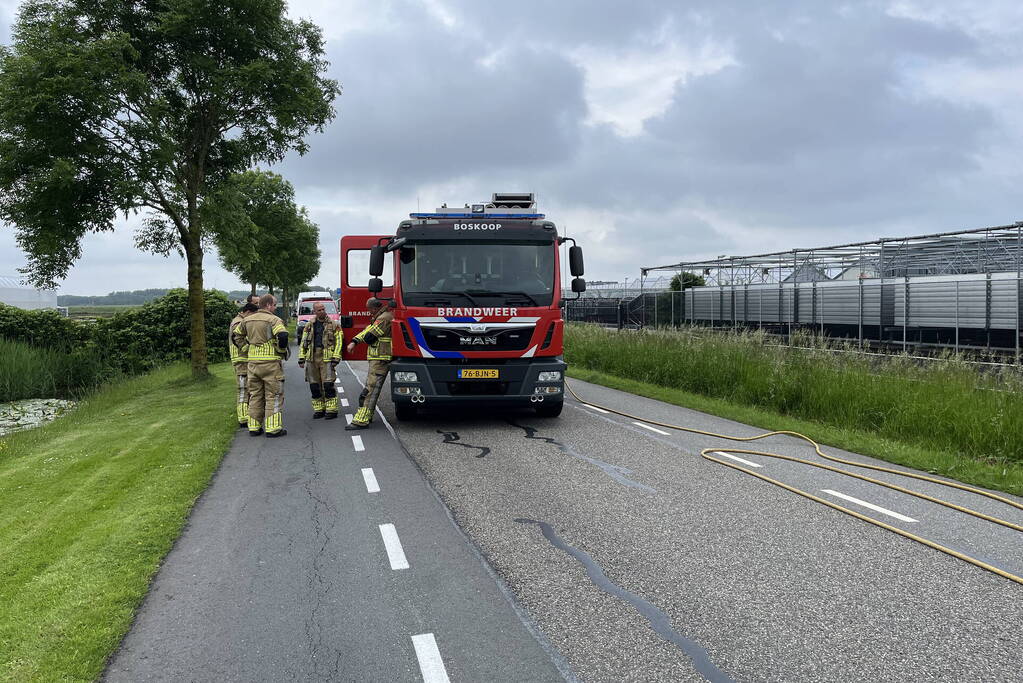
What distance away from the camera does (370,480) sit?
7414mm

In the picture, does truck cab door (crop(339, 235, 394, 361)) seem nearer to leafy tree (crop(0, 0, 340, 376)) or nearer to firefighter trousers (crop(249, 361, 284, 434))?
firefighter trousers (crop(249, 361, 284, 434))

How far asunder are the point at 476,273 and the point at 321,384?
352 cm

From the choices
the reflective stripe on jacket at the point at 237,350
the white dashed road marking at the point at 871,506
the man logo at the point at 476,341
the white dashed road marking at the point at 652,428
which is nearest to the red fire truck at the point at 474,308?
the man logo at the point at 476,341

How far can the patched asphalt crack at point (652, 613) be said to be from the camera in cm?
351

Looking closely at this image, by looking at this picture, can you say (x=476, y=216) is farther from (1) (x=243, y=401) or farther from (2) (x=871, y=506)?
(2) (x=871, y=506)

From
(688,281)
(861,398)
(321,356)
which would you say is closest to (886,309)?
(861,398)

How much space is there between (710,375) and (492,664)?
463 inches

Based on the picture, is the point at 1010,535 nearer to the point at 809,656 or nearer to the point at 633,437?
the point at 809,656

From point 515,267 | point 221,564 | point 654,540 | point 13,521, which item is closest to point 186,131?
point 515,267

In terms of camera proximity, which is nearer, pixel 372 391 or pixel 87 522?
pixel 87 522

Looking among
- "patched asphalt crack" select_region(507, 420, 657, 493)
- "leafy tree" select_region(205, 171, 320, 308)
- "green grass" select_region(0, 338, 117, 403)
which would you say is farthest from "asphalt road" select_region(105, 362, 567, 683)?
"leafy tree" select_region(205, 171, 320, 308)

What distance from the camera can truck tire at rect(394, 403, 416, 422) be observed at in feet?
36.1

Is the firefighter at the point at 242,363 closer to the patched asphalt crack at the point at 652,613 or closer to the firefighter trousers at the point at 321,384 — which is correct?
the firefighter trousers at the point at 321,384

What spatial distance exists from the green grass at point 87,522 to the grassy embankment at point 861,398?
299 inches
